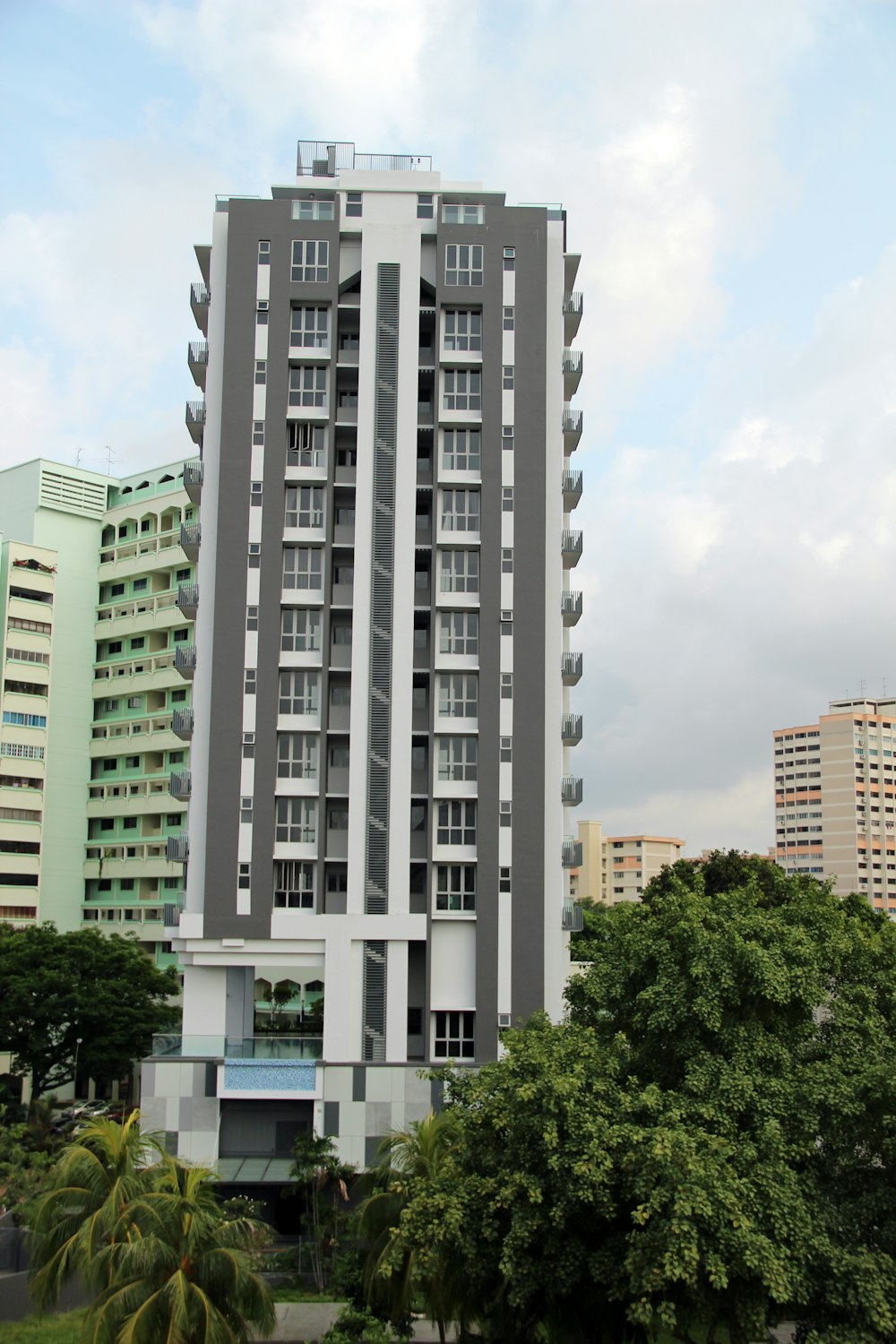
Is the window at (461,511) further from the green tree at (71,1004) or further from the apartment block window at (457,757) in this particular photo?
the green tree at (71,1004)

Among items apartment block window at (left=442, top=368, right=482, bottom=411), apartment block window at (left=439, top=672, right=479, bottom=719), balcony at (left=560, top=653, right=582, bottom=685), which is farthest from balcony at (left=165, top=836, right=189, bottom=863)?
apartment block window at (left=442, top=368, right=482, bottom=411)

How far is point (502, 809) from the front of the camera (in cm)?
3809

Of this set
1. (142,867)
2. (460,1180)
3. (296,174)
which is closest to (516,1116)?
(460,1180)

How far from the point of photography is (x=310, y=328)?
40.9 m

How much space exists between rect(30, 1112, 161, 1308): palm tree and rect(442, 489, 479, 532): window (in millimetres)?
23437

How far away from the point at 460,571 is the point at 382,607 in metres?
2.92

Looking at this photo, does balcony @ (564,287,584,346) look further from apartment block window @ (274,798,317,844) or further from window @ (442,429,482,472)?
apartment block window @ (274,798,317,844)

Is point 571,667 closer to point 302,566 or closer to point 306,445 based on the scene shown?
point 302,566

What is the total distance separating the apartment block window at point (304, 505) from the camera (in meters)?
39.9

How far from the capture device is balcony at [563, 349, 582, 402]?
4288cm

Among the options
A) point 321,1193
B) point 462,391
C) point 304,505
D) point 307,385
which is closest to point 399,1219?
point 321,1193

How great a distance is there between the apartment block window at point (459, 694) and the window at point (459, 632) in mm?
804

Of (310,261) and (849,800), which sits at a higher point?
(310,261)

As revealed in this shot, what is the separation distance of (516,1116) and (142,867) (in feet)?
167
